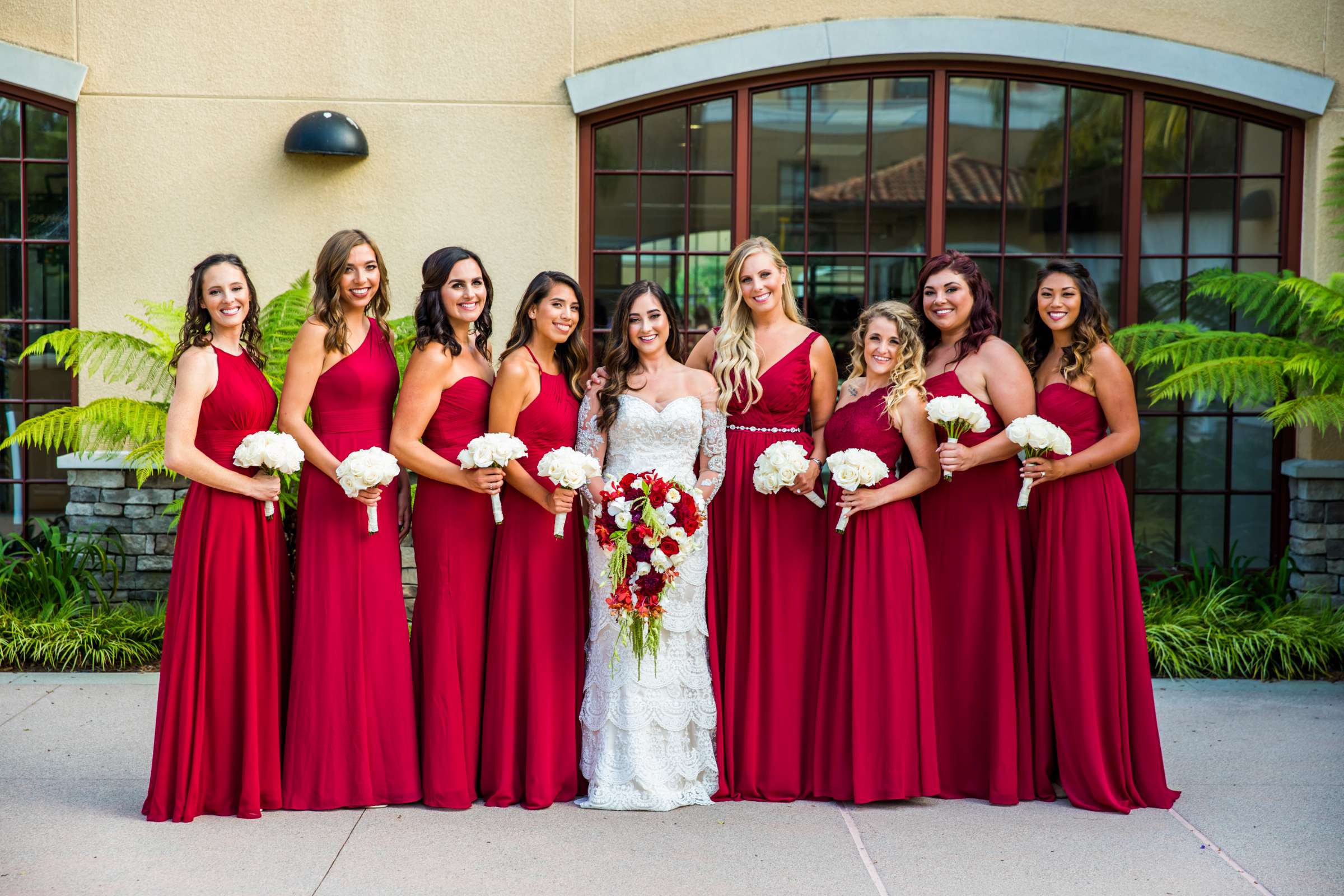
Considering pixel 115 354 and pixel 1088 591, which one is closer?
pixel 1088 591

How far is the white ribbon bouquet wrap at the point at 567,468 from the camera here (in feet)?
14.9

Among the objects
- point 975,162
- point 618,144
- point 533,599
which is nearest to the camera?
point 533,599

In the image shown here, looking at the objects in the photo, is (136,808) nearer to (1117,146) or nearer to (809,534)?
(809,534)

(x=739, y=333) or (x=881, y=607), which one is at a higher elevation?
(x=739, y=333)

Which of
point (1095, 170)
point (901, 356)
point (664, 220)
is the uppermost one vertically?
point (1095, 170)

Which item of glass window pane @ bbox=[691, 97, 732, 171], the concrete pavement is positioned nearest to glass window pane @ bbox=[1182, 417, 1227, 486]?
the concrete pavement

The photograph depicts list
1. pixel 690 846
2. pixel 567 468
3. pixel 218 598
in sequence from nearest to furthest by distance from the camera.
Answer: pixel 690 846 → pixel 567 468 → pixel 218 598

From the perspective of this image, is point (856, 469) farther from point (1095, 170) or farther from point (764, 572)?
point (1095, 170)

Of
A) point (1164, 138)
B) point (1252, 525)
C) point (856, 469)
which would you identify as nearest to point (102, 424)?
point (856, 469)

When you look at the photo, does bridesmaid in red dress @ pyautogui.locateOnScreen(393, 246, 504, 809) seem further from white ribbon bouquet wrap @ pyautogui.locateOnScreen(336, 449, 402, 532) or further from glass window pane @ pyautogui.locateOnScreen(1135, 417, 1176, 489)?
glass window pane @ pyautogui.locateOnScreen(1135, 417, 1176, 489)

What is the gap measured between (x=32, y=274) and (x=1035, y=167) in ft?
23.4

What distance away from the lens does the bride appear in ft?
15.9

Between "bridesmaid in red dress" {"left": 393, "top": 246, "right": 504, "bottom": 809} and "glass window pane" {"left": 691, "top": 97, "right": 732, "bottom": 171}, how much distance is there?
3577mm

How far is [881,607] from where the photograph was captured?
4.86m
